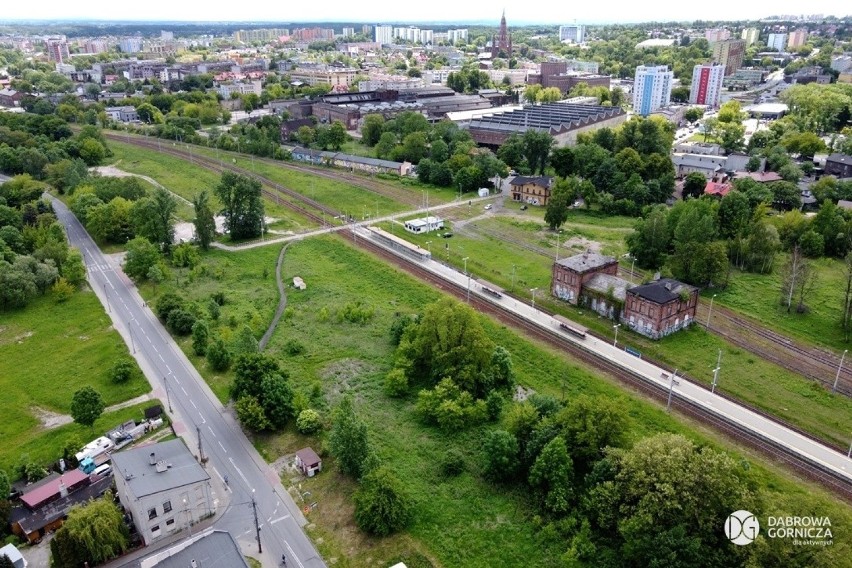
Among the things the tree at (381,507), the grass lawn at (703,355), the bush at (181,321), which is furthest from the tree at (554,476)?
the bush at (181,321)

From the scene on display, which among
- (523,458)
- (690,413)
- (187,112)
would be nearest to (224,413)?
(523,458)

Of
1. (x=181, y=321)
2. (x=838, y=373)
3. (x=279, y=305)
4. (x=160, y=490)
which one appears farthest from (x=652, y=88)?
(x=160, y=490)

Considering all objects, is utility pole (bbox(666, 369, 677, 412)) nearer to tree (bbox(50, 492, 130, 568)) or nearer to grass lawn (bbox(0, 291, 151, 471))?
tree (bbox(50, 492, 130, 568))

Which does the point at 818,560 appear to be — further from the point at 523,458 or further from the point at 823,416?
the point at 823,416

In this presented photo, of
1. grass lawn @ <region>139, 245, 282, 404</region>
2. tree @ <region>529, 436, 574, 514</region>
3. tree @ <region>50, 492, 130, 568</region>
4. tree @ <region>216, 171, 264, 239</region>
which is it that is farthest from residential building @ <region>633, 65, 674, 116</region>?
tree @ <region>50, 492, 130, 568</region>

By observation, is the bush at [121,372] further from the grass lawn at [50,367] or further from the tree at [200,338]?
the tree at [200,338]

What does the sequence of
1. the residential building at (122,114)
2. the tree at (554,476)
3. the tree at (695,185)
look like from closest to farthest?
the tree at (554,476) → the tree at (695,185) → the residential building at (122,114)

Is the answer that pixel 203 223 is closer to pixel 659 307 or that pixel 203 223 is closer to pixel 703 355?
pixel 659 307
